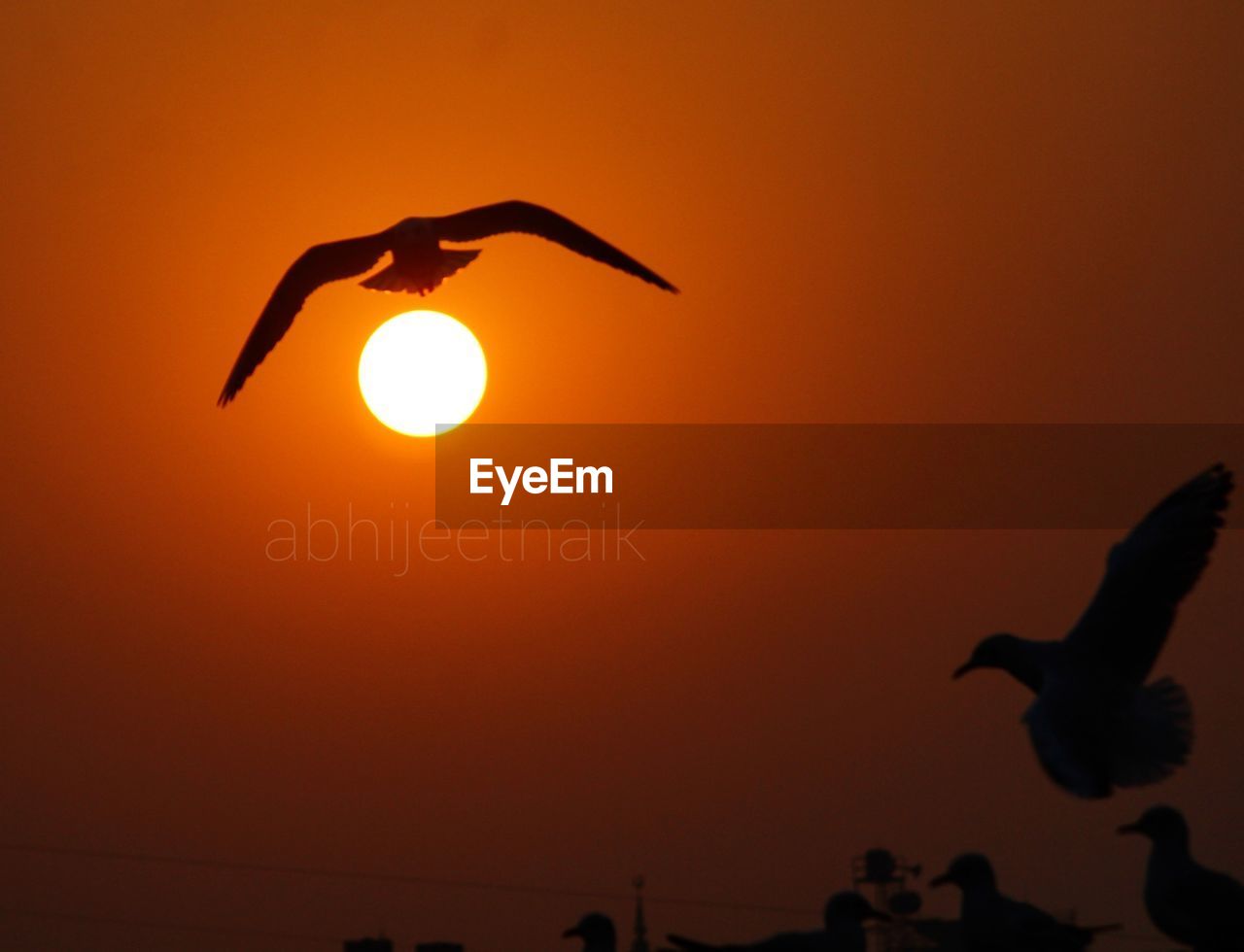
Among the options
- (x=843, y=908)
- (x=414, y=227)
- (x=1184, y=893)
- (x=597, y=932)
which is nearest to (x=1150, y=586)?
(x=1184, y=893)

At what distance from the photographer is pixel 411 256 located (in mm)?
18938

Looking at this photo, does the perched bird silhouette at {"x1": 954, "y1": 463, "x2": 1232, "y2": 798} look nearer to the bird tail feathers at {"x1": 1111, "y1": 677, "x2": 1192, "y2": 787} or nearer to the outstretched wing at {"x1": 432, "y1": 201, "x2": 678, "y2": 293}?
the bird tail feathers at {"x1": 1111, "y1": 677, "x2": 1192, "y2": 787}

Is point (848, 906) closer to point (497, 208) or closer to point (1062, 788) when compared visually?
point (1062, 788)

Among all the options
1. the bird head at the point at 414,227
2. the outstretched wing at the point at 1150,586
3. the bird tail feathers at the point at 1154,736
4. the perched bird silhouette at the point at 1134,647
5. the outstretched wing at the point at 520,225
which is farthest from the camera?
the outstretched wing at the point at 520,225

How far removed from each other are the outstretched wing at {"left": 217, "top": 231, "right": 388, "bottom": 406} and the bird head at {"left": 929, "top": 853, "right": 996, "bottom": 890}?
34.6ft

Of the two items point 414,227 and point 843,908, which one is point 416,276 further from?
point 843,908

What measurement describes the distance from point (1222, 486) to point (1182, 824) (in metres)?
2.04

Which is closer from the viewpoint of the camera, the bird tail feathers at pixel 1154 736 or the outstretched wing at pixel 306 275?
the bird tail feathers at pixel 1154 736

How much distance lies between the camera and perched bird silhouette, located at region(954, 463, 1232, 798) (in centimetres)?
1062

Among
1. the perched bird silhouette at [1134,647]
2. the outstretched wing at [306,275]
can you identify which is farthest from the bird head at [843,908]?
the outstretched wing at [306,275]

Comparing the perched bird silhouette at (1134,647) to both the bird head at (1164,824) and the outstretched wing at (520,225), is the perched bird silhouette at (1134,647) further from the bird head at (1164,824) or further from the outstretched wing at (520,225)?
the outstretched wing at (520,225)

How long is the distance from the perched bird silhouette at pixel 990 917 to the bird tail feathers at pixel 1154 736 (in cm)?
91

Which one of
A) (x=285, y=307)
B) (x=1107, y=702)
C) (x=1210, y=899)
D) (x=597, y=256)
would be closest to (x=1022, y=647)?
(x=1107, y=702)

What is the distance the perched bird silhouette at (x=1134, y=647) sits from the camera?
34.8 feet
